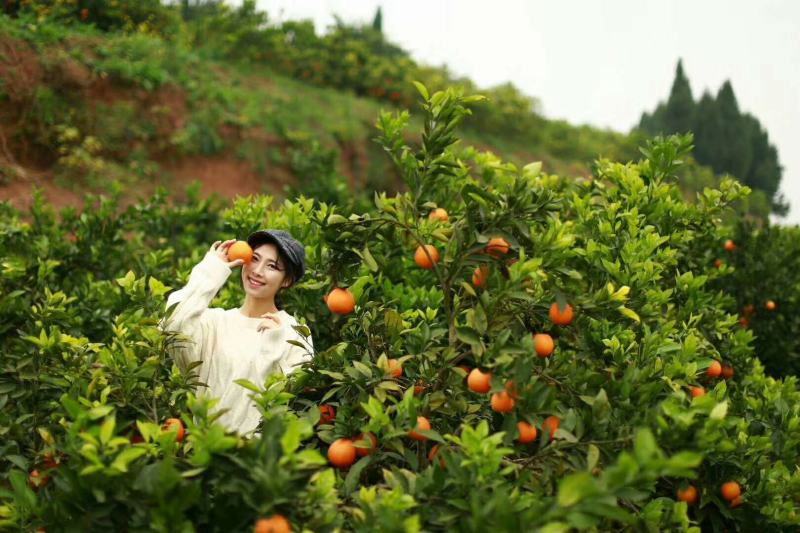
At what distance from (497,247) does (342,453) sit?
78 cm

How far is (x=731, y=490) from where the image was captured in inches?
105

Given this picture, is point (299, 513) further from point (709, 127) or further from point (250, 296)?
point (709, 127)

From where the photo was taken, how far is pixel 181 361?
255 cm

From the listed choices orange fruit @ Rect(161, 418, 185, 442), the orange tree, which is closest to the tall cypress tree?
the orange tree

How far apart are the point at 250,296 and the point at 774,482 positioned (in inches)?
87.7

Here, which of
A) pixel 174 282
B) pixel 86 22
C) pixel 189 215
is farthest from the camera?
pixel 86 22

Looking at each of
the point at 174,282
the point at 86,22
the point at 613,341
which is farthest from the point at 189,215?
the point at 86,22

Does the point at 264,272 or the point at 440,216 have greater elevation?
the point at 440,216

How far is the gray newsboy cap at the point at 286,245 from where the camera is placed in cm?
269

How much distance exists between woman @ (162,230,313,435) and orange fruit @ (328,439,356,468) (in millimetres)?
495

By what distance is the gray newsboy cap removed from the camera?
269cm

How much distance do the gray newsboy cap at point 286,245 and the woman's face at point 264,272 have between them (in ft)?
0.11

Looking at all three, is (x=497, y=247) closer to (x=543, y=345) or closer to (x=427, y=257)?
(x=427, y=257)

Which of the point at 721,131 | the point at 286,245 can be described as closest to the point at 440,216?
the point at 286,245
